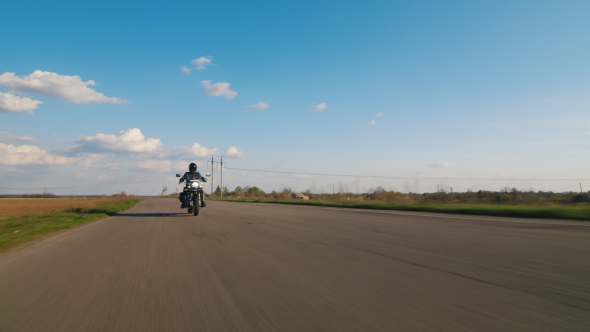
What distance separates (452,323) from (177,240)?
7811mm

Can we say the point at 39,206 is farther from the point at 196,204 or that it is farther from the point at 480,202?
the point at 480,202

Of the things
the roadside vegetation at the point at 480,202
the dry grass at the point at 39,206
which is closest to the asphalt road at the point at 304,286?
the roadside vegetation at the point at 480,202

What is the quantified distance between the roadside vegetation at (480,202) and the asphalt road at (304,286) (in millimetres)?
10779

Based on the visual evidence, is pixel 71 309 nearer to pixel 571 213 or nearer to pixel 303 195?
pixel 571 213

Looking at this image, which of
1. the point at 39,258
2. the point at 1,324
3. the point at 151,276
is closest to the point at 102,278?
the point at 151,276

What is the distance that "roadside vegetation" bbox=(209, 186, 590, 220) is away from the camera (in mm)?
18344

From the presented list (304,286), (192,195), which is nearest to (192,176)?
(192,195)

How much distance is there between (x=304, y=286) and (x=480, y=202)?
109 feet

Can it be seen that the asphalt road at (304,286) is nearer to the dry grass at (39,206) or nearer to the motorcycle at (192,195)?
the motorcycle at (192,195)

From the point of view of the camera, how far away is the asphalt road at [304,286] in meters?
3.72

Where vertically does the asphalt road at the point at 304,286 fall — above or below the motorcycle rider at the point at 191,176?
below

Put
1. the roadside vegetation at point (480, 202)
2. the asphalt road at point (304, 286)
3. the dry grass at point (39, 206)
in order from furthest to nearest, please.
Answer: the dry grass at point (39, 206), the roadside vegetation at point (480, 202), the asphalt road at point (304, 286)

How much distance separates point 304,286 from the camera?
16.4 feet

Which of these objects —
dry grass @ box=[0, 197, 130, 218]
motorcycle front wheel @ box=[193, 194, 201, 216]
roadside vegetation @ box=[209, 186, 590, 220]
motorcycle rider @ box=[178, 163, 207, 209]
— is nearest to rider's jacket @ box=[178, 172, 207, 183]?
motorcycle rider @ box=[178, 163, 207, 209]
